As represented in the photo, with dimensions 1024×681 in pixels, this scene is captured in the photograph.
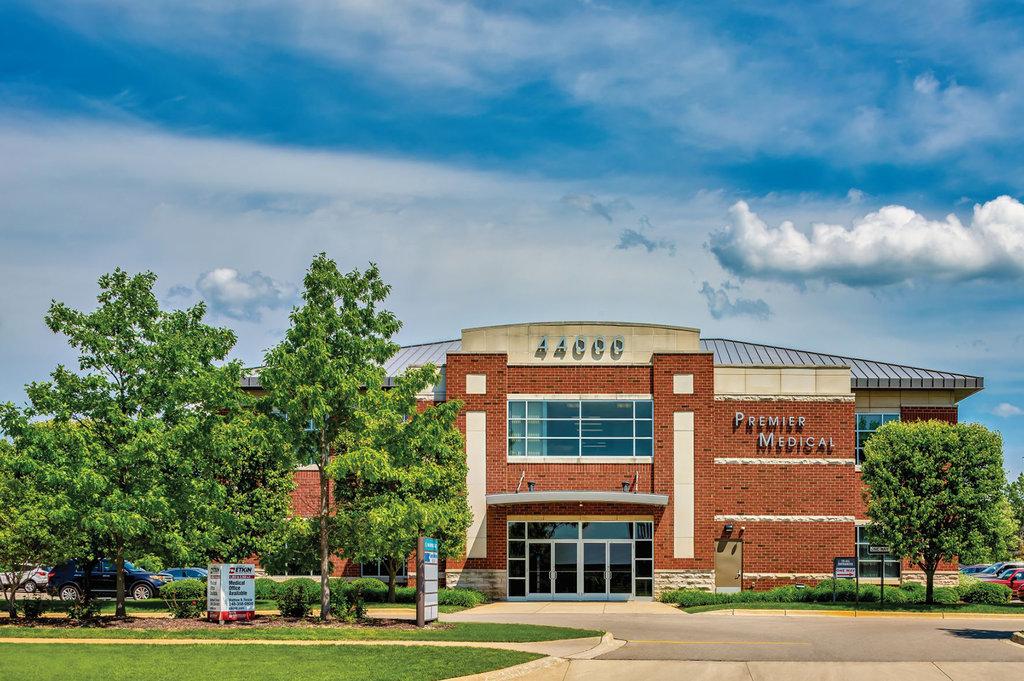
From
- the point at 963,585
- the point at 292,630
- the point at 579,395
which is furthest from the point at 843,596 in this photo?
the point at 292,630

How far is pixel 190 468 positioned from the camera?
1110 inches

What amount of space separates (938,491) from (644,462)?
10.5 m

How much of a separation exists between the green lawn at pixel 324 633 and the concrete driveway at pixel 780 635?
2210mm

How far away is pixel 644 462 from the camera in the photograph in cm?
4162

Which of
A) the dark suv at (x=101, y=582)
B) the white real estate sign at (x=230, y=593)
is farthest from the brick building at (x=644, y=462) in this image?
the white real estate sign at (x=230, y=593)

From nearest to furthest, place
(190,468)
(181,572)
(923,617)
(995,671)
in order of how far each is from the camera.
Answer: (995,671) → (190,468) → (923,617) → (181,572)

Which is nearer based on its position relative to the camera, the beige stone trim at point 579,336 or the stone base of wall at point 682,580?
the stone base of wall at point 682,580

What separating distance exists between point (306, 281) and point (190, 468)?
5522mm

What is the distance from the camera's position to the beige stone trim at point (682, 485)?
4100cm

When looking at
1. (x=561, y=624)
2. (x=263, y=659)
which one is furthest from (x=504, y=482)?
(x=263, y=659)

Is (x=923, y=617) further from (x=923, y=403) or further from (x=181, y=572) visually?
(x=181, y=572)

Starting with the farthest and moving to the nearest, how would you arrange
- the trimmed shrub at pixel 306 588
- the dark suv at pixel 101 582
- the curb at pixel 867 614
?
the dark suv at pixel 101 582 < the curb at pixel 867 614 < the trimmed shrub at pixel 306 588

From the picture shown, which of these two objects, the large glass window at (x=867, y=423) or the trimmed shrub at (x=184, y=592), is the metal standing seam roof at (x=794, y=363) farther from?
the trimmed shrub at (x=184, y=592)

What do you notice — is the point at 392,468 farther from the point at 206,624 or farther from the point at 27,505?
the point at 27,505
